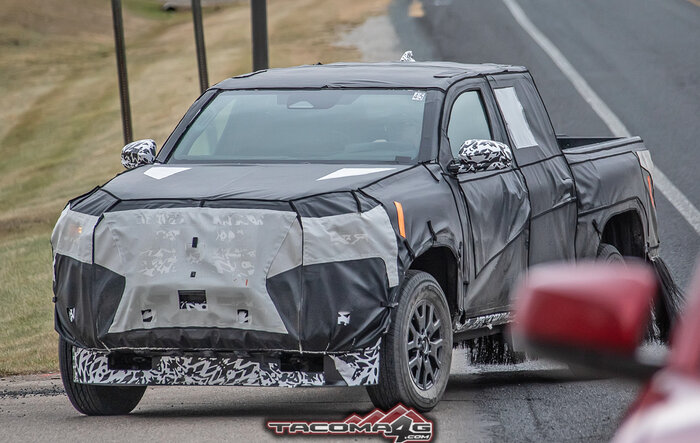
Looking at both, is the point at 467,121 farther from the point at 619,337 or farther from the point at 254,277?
the point at 619,337

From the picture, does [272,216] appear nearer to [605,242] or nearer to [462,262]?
[462,262]

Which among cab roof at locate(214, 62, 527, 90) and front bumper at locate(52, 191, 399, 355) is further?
cab roof at locate(214, 62, 527, 90)

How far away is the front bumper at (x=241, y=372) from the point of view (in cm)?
670

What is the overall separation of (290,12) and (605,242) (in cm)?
2934

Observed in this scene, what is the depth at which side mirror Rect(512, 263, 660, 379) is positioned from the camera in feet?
7.80

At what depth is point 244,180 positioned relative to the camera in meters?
7.23

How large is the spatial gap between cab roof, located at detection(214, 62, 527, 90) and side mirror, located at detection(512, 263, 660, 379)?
227 inches

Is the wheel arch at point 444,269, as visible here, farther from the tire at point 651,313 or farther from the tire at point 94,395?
the tire at point 651,313

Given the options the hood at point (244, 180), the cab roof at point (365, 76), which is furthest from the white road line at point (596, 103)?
the hood at point (244, 180)

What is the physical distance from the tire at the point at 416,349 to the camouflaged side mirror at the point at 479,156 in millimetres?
813

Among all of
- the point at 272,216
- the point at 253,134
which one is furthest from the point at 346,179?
the point at 253,134

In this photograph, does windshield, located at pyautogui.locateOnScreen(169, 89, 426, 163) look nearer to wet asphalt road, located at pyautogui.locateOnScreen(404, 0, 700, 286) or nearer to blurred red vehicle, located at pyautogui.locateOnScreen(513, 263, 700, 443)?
blurred red vehicle, located at pyautogui.locateOnScreen(513, 263, 700, 443)

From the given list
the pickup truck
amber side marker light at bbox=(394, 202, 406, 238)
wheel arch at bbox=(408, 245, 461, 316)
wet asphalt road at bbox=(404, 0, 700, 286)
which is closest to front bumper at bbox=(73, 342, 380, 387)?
the pickup truck

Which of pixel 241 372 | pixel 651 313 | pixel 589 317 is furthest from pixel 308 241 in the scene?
pixel 589 317
